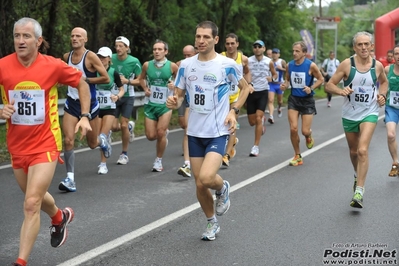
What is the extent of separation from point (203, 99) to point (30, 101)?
1810 millimetres

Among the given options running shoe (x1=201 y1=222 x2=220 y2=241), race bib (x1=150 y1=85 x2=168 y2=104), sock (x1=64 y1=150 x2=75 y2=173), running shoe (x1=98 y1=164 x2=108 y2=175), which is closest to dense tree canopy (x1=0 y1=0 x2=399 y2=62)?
race bib (x1=150 y1=85 x2=168 y2=104)

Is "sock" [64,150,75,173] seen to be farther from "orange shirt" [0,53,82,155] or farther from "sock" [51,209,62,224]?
"orange shirt" [0,53,82,155]

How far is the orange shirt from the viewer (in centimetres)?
625

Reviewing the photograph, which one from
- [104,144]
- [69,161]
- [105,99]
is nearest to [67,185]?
[69,161]

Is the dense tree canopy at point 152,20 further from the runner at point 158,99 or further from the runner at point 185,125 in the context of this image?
the runner at point 158,99

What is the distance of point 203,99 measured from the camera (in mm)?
7402

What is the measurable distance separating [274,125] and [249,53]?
12.5 m

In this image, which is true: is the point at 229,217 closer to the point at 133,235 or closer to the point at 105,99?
the point at 133,235

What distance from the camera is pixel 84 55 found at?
10.2 m

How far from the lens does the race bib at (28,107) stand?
6250 millimetres

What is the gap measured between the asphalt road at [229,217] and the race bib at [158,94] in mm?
1077

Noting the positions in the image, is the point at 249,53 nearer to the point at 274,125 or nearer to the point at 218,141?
the point at 274,125

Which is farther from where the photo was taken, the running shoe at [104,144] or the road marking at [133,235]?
the running shoe at [104,144]

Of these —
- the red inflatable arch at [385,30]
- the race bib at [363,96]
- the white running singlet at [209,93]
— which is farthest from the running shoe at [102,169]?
the red inflatable arch at [385,30]
